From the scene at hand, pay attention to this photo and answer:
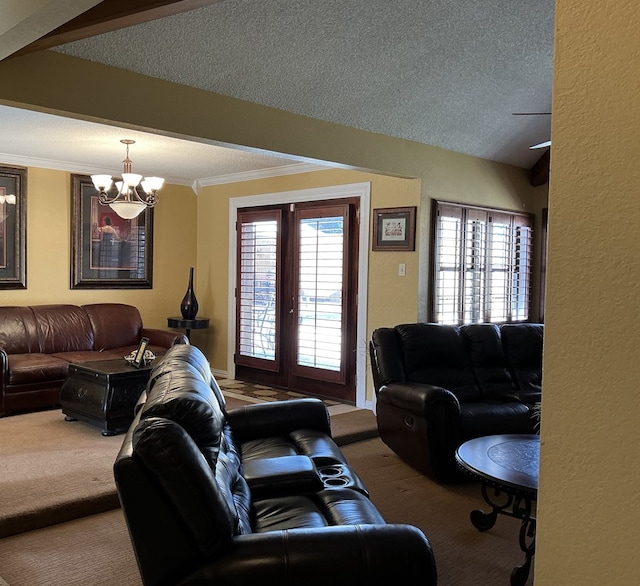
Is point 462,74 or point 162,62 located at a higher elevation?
point 462,74

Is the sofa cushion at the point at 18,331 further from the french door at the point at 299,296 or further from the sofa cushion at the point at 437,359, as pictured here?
the sofa cushion at the point at 437,359

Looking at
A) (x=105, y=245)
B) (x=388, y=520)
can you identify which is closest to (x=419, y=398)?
(x=388, y=520)

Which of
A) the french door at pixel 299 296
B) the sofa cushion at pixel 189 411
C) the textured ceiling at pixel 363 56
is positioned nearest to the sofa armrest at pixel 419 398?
the french door at pixel 299 296

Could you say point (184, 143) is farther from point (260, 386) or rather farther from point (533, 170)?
point (533, 170)

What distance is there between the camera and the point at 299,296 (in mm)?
6363

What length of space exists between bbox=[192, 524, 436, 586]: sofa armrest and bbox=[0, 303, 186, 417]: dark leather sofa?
348 centimetres

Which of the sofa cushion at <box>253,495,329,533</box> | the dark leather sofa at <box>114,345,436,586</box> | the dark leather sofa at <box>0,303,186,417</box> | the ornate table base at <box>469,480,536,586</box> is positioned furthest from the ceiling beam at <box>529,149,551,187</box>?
the dark leather sofa at <box>114,345,436,586</box>

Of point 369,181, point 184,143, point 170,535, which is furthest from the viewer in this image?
point 369,181

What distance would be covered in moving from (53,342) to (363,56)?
4.19 metres

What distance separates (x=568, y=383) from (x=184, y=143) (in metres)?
4.96

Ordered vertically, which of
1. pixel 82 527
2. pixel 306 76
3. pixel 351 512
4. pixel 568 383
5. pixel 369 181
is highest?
pixel 306 76

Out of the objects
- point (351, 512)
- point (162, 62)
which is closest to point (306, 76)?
point (162, 62)

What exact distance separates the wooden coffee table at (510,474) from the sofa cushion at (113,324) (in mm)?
4486

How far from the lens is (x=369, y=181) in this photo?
5.63m
